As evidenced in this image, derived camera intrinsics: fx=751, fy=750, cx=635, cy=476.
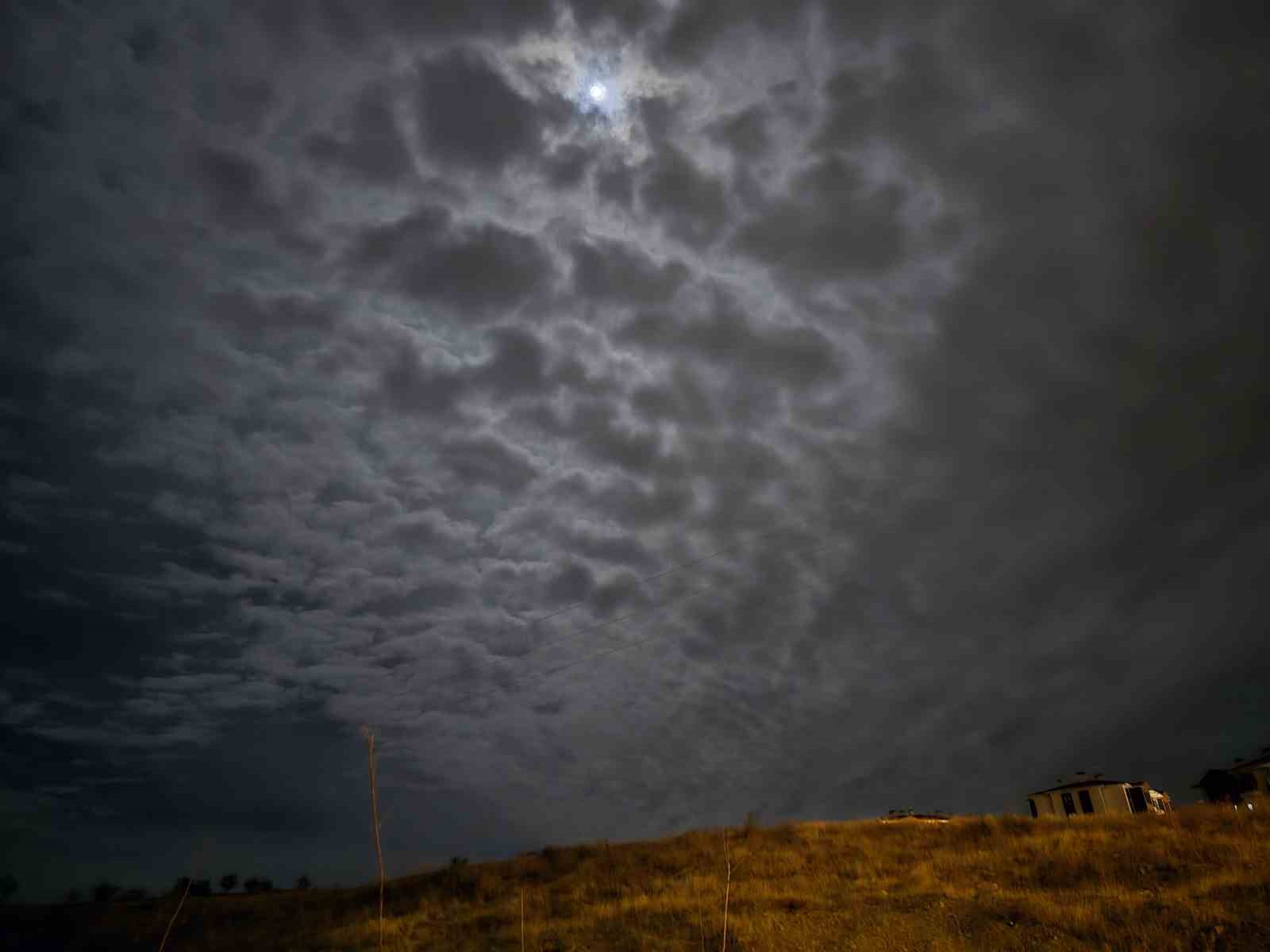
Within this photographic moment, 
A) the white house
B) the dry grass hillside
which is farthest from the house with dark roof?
the dry grass hillside

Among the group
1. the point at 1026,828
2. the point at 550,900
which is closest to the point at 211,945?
the point at 550,900

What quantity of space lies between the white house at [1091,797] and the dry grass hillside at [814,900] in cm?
3936

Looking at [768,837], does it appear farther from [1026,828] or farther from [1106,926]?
[1106,926]

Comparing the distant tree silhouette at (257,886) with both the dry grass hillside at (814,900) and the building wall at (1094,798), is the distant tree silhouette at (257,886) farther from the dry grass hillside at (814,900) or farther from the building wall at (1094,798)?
the building wall at (1094,798)

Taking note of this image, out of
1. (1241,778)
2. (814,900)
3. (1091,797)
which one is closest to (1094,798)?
(1091,797)

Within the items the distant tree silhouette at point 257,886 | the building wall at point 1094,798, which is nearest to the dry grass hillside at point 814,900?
the distant tree silhouette at point 257,886

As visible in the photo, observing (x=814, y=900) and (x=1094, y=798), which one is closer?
(x=814, y=900)

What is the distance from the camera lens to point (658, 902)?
67.7 feet

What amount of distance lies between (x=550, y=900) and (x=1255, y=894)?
705 inches

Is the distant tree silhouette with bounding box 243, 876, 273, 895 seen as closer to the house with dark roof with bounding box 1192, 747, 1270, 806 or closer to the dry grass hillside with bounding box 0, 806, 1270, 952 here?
the dry grass hillside with bounding box 0, 806, 1270, 952

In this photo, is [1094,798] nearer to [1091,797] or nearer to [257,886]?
[1091,797]

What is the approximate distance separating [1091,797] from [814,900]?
52854mm

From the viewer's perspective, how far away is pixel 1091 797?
195ft

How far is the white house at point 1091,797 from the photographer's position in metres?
57.8
